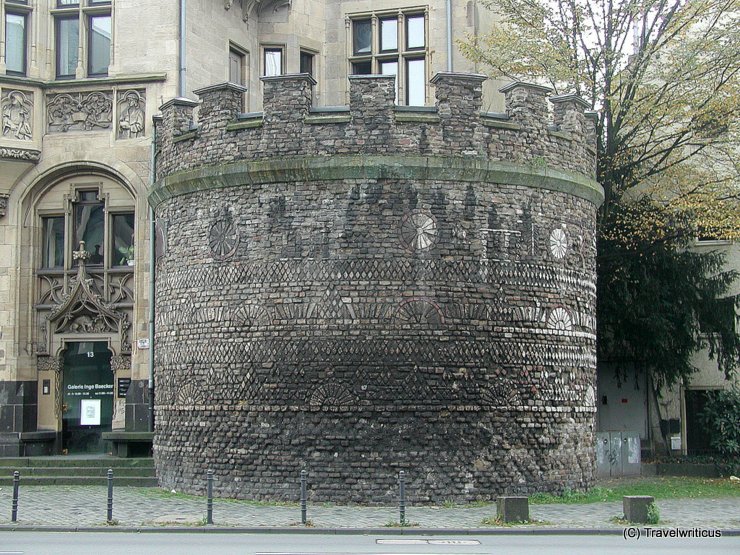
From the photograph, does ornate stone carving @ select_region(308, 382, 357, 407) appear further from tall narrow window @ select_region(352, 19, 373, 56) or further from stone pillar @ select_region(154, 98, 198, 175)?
tall narrow window @ select_region(352, 19, 373, 56)

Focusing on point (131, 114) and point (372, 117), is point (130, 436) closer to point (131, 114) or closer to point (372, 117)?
point (131, 114)

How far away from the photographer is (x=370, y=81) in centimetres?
1711

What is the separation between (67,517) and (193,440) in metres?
2.83

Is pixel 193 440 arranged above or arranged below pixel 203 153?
below

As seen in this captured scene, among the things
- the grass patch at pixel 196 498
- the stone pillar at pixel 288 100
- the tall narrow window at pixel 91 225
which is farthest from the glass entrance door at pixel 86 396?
the stone pillar at pixel 288 100

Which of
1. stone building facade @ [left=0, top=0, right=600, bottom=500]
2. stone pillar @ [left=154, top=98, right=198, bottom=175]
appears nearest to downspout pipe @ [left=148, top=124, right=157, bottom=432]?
stone building facade @ [left=0, top=0, right=600, bottom=500]

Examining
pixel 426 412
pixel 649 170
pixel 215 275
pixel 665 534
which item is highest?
pixel 649 170

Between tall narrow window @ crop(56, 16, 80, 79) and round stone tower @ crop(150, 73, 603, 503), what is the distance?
239 inches

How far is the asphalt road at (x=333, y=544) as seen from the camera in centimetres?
1198

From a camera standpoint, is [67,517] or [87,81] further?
[87,81]

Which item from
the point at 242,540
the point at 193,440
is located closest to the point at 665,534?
the point at 242,540

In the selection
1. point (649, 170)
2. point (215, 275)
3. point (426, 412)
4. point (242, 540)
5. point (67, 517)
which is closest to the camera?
point (242, 540)

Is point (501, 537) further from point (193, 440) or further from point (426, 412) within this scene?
point (193, 440)

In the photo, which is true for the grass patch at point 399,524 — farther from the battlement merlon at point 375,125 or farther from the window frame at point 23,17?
the window frame at point 23,17
